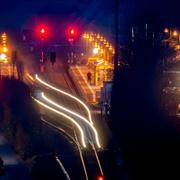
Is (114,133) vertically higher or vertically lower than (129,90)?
lower

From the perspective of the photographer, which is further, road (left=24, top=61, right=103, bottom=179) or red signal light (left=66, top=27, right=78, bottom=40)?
red signal light (left=66, top=27, right=78, bottom=40)

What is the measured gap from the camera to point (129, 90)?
25188 mm

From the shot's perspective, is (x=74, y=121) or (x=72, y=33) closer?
(x=72, y=33)

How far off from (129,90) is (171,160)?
782 centimetres

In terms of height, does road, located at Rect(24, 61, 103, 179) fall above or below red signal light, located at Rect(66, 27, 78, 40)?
below

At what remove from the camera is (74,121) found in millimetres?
22875

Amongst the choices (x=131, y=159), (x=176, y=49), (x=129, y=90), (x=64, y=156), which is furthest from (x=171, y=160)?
(x=176, y=49)

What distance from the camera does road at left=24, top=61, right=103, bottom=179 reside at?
17.8 m

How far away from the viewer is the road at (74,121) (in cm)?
1777

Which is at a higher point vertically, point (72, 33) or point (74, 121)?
point (72, 33)

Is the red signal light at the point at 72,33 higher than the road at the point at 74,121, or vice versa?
→ the red signal light at the point at 72,33

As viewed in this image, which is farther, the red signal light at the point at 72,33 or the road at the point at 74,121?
the red signal light at the point at 72,33

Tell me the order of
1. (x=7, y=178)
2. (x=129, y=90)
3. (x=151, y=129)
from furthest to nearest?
(x=129, y=90)
(x=151, y=129)
(x=7, y=178)

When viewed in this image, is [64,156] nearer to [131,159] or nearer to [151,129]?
[131,159]
